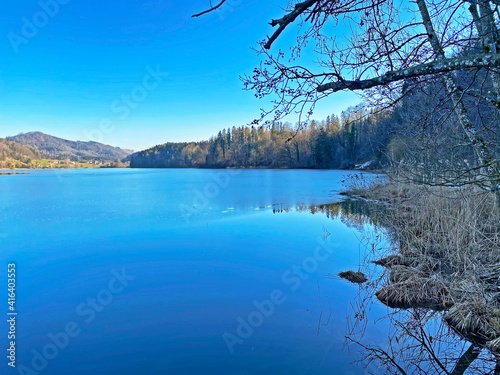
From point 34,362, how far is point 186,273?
2984 millimetres

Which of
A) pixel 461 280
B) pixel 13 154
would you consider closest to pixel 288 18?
pixel 461 280

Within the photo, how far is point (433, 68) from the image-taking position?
6.23 feet

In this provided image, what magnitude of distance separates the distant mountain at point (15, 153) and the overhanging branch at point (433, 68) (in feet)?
343

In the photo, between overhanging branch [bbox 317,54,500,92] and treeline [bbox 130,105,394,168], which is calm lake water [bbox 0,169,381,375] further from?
treeline [bbox 130,105,394,168]

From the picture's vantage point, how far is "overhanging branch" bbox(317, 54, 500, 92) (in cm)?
181

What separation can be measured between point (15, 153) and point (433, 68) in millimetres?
114348

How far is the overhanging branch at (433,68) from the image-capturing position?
1.81 meters

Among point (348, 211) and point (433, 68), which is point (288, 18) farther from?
point (348, 211)

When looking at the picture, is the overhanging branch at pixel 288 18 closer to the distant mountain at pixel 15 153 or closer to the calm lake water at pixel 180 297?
the calm lake water at pixel 180 297

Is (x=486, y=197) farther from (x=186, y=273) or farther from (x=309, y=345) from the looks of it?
(x=186, y=273)

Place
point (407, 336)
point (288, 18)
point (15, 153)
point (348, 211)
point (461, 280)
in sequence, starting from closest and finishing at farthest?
point (288, 18) < point (407, 336) < point (461, 280) < point (348, 211) < point (15, 153)

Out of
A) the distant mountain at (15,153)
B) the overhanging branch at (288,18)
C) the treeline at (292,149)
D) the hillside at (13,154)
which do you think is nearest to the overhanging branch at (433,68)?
the overhanging branch at (288,18)

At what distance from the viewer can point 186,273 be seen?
20.7ft

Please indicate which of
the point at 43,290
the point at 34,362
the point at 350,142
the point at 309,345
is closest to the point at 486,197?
the point at 309,345
